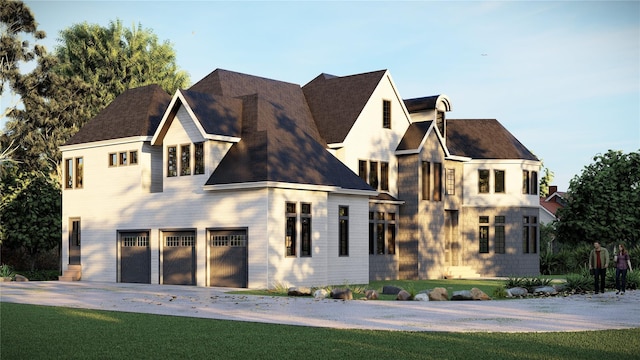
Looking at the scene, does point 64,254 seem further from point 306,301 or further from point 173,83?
point 173,83

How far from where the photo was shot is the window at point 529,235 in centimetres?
4772

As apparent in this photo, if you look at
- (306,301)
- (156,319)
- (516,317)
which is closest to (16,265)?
(306,301)

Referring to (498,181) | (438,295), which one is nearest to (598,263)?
(438,295)

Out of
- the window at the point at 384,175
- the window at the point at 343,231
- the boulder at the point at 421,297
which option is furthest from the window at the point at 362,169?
the boulder at the point at 421,297

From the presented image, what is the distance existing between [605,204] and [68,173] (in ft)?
108

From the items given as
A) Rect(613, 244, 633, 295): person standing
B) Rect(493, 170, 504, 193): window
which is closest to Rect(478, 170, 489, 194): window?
Rect(493, 170, 504, 193): window

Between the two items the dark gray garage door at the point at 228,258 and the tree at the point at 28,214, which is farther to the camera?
the tree at the point at 28,214

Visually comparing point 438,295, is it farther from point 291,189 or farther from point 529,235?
point 529,235

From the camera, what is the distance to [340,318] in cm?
1934

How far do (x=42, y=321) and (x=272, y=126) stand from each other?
17902 mm

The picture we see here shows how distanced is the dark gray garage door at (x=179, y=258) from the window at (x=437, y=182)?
45.5 ft

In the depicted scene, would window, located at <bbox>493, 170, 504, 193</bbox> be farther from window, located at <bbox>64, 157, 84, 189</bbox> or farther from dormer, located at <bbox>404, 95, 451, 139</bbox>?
window, located at <bbox>64, 157, 84, 189</bbox>

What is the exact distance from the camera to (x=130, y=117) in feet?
128

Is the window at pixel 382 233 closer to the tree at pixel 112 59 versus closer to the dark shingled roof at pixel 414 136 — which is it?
the dark shingled roof at pixel 414 136
